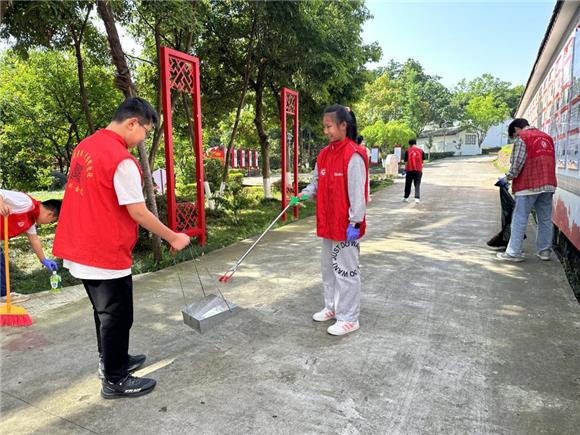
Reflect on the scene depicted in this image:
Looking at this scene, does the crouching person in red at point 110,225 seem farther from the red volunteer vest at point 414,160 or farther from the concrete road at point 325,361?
the red volunteer vest at point 414,160

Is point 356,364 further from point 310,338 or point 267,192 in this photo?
point 267,192

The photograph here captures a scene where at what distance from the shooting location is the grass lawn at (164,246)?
5127 millimetres

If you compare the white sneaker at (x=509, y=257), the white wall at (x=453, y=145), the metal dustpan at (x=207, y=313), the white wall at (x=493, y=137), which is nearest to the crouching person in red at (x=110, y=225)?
the metal dustpan at (x=207, y=313)

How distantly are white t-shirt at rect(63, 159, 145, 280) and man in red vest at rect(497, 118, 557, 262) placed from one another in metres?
4.37

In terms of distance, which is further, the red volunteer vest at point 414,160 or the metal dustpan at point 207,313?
the red volunteer vest at point 414,160

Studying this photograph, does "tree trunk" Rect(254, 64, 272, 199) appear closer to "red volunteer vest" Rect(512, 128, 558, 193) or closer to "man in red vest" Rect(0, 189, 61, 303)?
"red volunteer vest" Rect(512, 128, 558, 193)

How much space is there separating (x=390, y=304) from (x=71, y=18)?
6.44m

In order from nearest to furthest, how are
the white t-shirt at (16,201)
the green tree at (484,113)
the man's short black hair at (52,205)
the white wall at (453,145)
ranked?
the white t-shirt at (16,201) < the man's short black hair at (52,205) < the green tree at (484,113) < the white wall at (453,145)

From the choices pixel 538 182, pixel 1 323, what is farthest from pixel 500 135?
pixel 1 323

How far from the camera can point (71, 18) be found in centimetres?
660

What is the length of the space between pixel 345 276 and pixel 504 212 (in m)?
3.46

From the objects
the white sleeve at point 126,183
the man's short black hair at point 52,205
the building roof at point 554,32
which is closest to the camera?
the white sleeve at point 126,183

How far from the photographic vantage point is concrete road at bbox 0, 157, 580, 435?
2215 mm

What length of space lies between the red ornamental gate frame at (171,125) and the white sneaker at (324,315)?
278 centimetres
